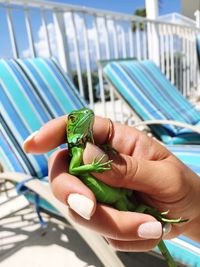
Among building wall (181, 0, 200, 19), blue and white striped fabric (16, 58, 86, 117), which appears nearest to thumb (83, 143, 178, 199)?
blue and white striped fabric (16, 58, 86, 117)

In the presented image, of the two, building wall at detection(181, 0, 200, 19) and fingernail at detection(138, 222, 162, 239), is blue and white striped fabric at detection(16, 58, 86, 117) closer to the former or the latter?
fingernail at detection(138, 222, 162, 239)

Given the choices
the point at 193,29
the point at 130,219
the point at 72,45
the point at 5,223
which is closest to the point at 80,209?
the point at 130,219

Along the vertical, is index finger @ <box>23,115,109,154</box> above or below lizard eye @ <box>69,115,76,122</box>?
below

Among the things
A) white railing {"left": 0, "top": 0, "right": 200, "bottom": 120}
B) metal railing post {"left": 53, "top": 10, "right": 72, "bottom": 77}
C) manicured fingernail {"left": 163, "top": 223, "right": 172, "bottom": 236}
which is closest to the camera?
manicured fingernail {"left": 163, "top": 223, "right": 172, "bottom": 236}

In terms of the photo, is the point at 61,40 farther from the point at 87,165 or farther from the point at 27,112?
the point at 87,165

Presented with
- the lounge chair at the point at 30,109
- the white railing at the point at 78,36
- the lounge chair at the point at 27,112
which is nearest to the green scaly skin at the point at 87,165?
the lounge chair at the point at 30,109

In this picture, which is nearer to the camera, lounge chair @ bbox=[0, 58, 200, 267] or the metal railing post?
lounge chair @ bbox=[0, 58, 200, 267]

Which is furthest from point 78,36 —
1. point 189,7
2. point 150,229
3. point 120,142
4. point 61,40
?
point 189,7
